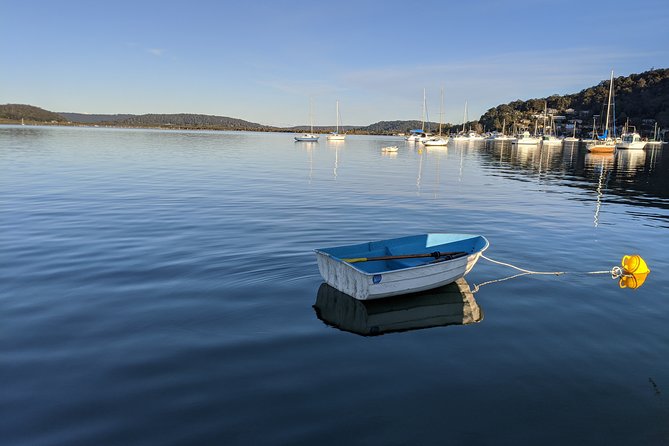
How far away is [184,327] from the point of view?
1095 centimetres

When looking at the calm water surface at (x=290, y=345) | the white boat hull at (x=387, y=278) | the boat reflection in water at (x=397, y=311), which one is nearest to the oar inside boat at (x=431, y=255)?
the white boat hull at (x=387, y=278)

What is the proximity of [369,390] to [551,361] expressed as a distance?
13.6 feet

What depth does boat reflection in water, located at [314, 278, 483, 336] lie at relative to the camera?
11.5m

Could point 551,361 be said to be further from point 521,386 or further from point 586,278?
point 586,278

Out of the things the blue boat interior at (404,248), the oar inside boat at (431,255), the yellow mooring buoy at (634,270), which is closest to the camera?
the oar inside boat at (431,255)

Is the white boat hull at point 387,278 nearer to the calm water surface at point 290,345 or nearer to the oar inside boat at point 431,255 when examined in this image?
the oar inside boat at point 431,255

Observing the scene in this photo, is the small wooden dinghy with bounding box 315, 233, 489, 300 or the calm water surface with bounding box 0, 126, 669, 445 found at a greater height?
the small wooden dinghy with bounding box 315, 233, 489, 300

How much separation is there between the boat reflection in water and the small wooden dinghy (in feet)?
1.24

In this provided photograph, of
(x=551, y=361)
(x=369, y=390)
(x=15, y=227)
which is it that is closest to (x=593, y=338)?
(x=551, y=361)

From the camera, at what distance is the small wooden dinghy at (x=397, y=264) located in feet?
39.5

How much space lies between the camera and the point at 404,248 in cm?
1447

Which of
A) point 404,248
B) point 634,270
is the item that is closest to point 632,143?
point 634,270

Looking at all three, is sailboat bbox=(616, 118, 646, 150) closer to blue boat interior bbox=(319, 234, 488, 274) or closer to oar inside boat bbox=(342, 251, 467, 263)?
blue boat interior bbox=(319, 234, 488, 274)

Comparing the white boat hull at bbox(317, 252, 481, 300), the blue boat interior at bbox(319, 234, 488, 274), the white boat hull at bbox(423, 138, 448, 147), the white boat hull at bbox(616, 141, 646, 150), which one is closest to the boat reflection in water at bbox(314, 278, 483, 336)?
the white boat hull at bbox(317, 252, 481, 300)
